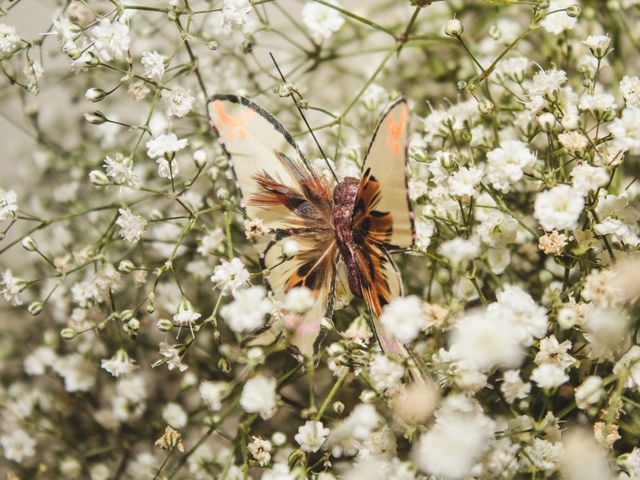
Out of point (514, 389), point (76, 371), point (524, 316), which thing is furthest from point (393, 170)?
point (76, 371)

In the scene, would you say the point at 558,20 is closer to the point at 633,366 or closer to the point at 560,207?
the point at 560,207

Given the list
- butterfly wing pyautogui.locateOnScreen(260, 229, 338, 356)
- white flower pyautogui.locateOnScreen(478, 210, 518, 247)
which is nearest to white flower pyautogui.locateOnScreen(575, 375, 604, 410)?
white flower pyautogui.locateOnScreen(478, 210, 518, 247)

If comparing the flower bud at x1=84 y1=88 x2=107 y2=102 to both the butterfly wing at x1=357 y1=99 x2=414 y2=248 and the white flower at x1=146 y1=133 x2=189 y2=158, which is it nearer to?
the white flower at x1=146 y1=133 x2=189 y2=158

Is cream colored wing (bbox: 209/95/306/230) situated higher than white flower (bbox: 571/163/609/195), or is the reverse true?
cream colored wing (bbox: 209/95/306/230)

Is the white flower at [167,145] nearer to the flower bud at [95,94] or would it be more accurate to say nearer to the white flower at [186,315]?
the flower bud at [95,94]

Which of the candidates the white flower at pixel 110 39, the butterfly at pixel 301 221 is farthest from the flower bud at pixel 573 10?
the white flower at pixel 110 39
